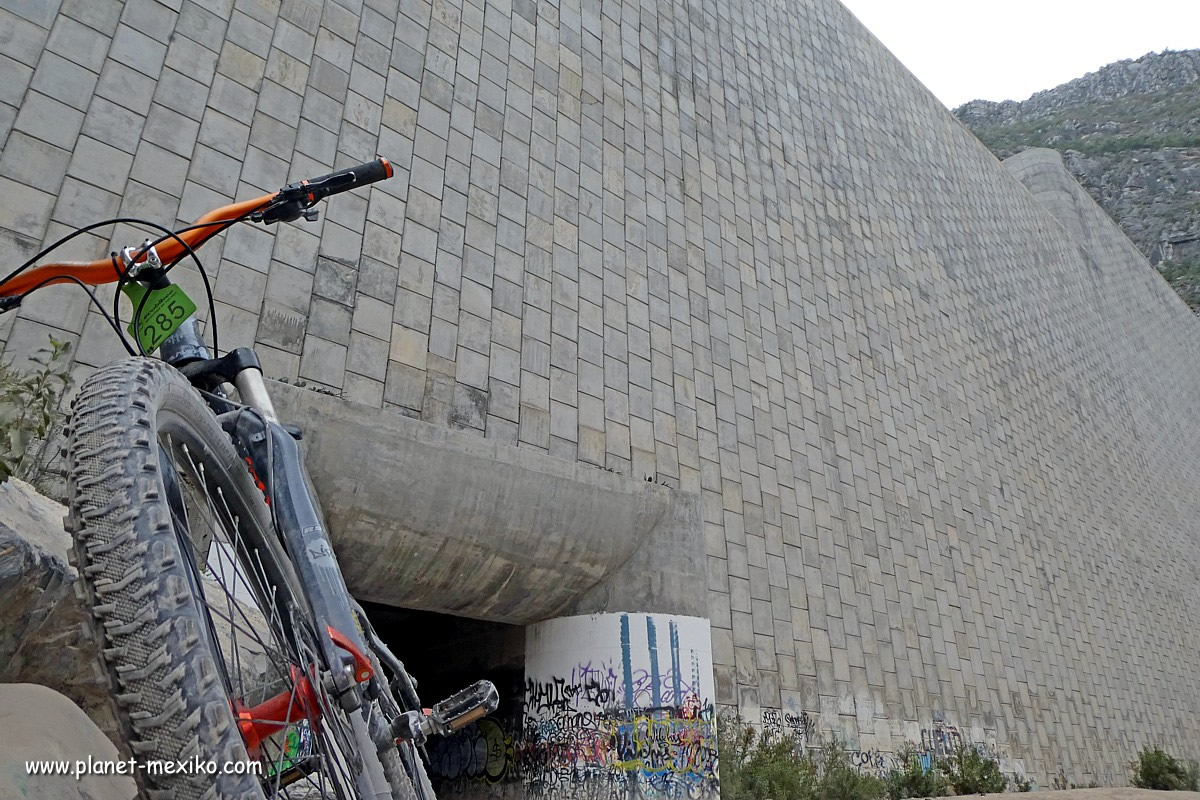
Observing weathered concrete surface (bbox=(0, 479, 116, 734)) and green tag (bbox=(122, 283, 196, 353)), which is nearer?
green tag (bbox=(122, 283, 196, 353))

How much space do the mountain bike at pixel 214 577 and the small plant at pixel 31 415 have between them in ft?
1.66

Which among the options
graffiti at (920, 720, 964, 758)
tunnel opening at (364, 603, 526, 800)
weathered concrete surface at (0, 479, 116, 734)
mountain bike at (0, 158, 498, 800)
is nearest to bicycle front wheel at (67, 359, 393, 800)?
mountain bike at (0, 158, 498, 800)

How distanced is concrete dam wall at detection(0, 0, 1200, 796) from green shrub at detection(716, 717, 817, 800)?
33 centimetres

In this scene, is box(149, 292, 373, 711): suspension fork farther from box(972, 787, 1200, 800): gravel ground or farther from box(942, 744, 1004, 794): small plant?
box(942, 744, 1004, 794): small plant

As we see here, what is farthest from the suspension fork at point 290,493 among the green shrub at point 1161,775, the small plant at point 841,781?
the green shrub at point 1161,775

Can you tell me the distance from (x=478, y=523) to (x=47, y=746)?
4775 millimetres

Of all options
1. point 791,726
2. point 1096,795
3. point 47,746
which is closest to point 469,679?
point 791,726

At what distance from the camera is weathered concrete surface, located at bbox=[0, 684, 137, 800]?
92.1 inches

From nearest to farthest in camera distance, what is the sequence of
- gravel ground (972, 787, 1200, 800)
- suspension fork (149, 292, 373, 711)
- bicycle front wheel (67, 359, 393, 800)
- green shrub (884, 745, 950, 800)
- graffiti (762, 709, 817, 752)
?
bicycle front wheel (67, 359, 393, 800)
suspension fork (149, 292, 373, 711)
gravel ground (972, 787, 1200, 800)
graffiti (762, 709, 817, 752)
green shrub (884, 745, 950, 800)

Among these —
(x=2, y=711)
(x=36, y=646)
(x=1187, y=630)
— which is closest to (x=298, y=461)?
(x=2, y=711)

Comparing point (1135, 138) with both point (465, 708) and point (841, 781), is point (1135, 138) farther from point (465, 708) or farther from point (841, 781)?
point (465, 708)

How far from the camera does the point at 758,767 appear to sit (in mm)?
9031

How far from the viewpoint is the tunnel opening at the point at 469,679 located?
8.47 metres

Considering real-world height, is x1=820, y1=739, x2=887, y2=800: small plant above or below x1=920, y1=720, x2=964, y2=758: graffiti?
below
